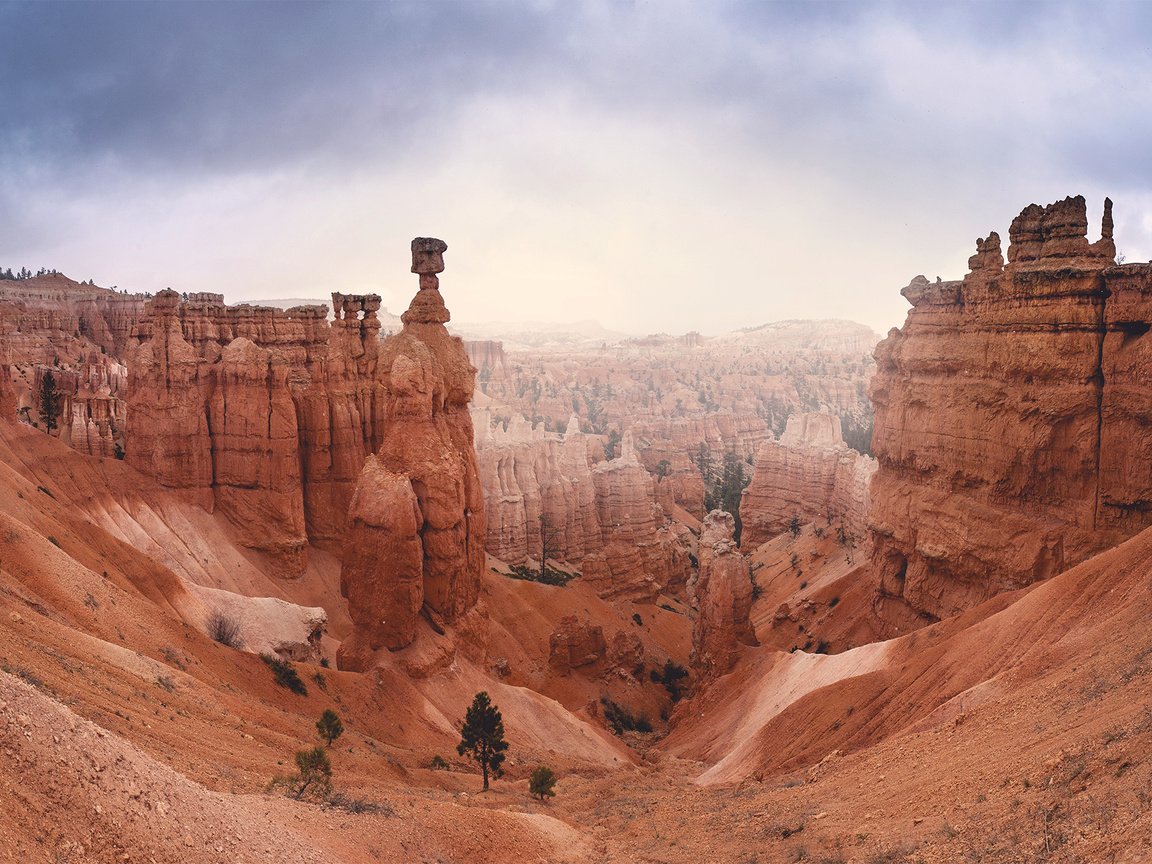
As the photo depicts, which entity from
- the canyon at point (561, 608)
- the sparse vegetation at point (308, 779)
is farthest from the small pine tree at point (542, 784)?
the sparse vegetation at point (308, 779)

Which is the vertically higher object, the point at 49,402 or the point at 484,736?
the point at 49,402

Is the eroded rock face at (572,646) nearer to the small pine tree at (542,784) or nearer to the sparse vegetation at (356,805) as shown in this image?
the small pine tree at (542,784)

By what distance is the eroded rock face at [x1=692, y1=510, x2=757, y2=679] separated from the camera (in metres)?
34.9

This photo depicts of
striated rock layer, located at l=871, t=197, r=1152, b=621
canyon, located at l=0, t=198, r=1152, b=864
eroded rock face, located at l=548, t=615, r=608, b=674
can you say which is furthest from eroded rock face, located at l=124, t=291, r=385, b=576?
striated rock layer, located at l=871, t=197, r=1152, b=621

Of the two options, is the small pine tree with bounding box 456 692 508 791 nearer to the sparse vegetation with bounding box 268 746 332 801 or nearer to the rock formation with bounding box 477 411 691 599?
the sparse vegetation with bounding box 268 746 332 801

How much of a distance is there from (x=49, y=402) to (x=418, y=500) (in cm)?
2510

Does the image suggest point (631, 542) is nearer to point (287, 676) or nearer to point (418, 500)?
point (418, 500)

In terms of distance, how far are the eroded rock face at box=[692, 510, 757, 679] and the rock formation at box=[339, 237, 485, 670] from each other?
10404 mm

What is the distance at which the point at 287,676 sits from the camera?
2188 centimetres

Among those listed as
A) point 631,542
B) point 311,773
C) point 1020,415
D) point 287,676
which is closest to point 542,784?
point 311,773

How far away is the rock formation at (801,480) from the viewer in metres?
52.9

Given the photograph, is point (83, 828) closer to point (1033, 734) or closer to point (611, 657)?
point (1033, 734)

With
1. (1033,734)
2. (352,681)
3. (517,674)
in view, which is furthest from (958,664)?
(517,674)

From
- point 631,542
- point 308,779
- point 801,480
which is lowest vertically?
point 631,542
